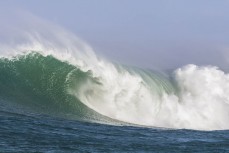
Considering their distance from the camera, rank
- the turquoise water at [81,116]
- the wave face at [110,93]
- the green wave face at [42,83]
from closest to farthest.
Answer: the turquoise water at [81,116]
the green wave face at [42,83]
the wave face at [110,93]

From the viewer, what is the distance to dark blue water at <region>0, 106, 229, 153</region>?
13.6 m

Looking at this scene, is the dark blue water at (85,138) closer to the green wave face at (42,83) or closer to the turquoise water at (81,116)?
the turquoise water at (81,116)

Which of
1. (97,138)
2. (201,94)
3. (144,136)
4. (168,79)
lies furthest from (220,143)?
(168,79)

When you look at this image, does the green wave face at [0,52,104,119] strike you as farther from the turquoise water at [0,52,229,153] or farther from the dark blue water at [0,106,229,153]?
the dark blue water at [0,106,229,153]

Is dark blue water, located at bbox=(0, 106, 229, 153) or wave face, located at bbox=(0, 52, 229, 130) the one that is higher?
wave face, located at bbox=(0, 52, 229, 130)

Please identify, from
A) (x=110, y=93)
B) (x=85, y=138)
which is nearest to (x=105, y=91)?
(x=110, y=93)

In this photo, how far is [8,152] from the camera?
12.2 m

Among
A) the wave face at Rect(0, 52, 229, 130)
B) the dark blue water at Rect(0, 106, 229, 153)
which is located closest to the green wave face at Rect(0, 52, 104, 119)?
the wave face at Rect(0, 52, 229, 130)

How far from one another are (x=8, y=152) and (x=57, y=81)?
12.0 metres

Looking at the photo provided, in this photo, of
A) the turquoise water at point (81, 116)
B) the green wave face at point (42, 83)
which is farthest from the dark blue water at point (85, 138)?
the green wave face at point (42, 83)

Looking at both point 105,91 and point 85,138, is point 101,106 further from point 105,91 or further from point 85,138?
point 85,138

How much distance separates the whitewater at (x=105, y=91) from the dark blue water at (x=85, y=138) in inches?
136

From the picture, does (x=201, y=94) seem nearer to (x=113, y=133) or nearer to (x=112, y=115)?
(x=112, y=115)

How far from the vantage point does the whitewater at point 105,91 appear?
22984 millimetres
